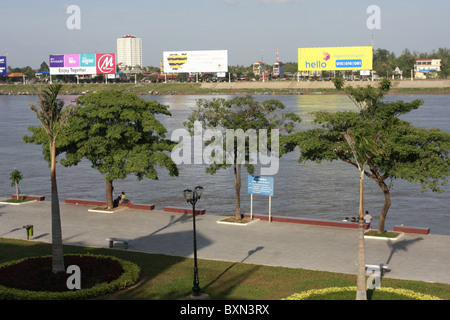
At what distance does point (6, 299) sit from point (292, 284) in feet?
30.0

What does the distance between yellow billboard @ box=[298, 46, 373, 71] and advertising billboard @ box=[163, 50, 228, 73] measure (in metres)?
25.9

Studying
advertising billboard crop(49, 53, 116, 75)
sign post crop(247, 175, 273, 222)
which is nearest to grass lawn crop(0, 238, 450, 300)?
sign post crop(247, 175, 273, 222)

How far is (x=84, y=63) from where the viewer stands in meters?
186

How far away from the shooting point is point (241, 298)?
63.1 feet

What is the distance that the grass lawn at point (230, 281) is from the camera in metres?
19.7

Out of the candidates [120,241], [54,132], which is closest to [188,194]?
[54,132]

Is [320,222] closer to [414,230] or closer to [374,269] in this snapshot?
[414,230]

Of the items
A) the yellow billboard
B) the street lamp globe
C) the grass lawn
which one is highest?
the yellow billboard

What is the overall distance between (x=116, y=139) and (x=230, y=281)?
49.9 ft

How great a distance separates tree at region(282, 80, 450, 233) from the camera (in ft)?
88.5

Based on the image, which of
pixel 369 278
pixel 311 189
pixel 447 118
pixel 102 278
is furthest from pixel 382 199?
pixel 447 118

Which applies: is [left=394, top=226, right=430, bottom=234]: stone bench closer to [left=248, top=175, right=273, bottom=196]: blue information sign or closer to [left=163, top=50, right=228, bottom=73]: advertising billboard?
[left=248, top=175, right=273, bottom=196]: blue information sign

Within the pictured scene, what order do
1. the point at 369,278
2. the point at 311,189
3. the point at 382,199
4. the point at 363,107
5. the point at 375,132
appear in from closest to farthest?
the point at 369,278, the point at 375,132, the point at 363,107, the point at 382,199, the point at 311,189
